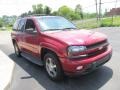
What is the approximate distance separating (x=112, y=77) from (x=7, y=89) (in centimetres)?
283

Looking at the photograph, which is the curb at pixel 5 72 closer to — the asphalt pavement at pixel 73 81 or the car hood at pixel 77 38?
the asphalt pavement at pixel 73 81

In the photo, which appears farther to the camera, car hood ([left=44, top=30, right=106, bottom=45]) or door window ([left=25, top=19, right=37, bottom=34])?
door window ([left=25, top=19, right=37, bottom=34])

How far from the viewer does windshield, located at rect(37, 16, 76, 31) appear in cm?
655

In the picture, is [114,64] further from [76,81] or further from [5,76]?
[5,76]

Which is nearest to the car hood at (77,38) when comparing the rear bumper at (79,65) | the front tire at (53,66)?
the rear bumper at (79,65)

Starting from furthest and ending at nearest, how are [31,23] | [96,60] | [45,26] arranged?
[31,23], [45,26], [96,60]

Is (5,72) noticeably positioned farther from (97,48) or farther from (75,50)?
(97,48)

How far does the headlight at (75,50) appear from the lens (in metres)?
5.00

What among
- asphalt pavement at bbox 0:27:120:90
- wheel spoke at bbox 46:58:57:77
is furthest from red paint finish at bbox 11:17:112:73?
asphalt pavement at bbox 0:27:120:90

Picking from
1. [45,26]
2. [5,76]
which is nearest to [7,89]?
[5,76]

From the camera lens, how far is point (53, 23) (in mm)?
6832

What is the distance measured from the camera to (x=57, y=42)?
5379 mm

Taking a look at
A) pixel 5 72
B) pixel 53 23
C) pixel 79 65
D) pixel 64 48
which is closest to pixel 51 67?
pixel 64 48

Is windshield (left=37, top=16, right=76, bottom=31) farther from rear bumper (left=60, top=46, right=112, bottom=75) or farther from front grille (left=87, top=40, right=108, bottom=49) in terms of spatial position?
rear bumper (left=60, top=46, right=112, bottom=75)
